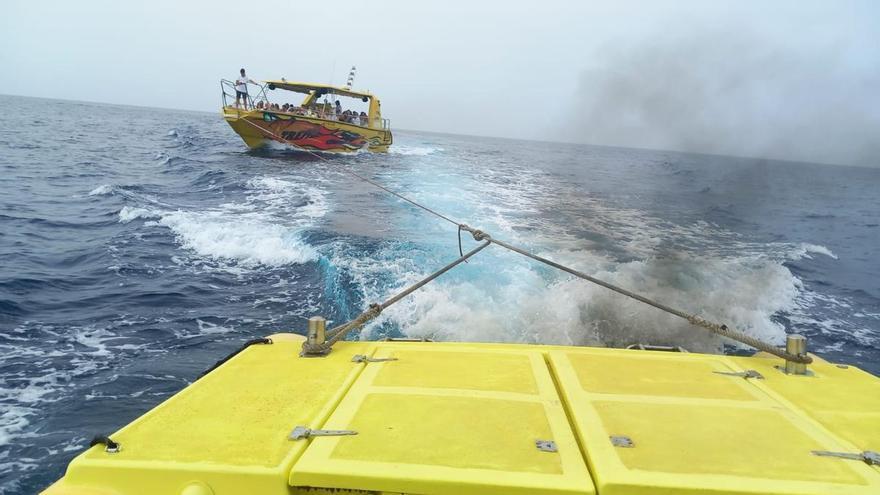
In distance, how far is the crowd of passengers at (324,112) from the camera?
23.7m

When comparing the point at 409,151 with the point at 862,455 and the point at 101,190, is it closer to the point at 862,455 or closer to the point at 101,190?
the point at 101,190

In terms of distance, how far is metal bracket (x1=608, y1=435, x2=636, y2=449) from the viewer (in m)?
1.63

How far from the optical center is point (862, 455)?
63.6 inches

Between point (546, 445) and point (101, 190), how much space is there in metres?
14.5

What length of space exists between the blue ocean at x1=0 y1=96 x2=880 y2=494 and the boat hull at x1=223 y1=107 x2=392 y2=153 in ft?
26.4

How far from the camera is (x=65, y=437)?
3.52 metres

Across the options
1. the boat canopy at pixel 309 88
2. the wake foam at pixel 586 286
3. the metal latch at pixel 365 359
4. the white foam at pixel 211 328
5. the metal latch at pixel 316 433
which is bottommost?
the white foam at pixel 211 328

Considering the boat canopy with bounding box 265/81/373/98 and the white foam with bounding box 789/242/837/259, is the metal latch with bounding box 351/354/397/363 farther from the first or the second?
the boat canopy with bounding box 265/81/373/98

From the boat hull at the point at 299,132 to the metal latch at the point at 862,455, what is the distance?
69.3 feet

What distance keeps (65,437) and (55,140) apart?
93.4ft

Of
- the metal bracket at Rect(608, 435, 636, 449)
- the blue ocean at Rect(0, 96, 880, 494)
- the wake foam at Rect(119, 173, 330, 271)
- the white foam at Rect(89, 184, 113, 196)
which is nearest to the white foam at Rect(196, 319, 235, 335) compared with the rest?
the blue ocean at Rect(0, 96, 880, 494)

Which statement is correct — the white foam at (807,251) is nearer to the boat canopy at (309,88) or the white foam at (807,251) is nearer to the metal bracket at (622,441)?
the metal bracket at (622,441)

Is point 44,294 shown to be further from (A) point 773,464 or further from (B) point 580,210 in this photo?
(B) point 580,210

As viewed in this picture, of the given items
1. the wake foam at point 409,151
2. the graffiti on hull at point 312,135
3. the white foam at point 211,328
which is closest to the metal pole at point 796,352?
the white foam at point 211,328
